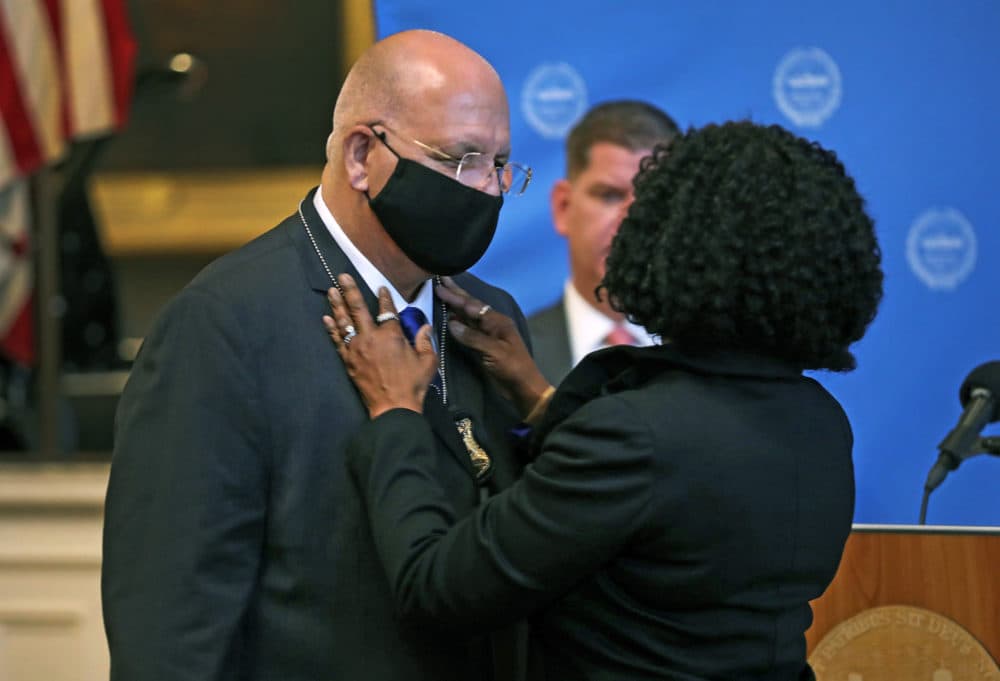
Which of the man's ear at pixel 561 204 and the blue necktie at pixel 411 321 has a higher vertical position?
the blue necktie at pixel 411 321

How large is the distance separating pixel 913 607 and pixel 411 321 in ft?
3.03

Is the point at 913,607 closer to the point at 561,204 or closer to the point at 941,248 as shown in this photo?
the point at 941,248

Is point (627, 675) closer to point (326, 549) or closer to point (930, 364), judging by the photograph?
point (326, 549)

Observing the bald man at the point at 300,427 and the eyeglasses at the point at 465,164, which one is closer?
the bald man at the point at 300,427

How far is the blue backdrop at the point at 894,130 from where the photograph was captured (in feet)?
9.17

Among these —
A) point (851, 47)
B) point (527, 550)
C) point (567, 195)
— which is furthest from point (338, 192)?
point (851, 47)

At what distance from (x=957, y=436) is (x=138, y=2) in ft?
9.40

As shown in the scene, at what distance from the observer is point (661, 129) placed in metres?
3.06

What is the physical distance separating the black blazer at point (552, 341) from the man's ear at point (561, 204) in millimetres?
183

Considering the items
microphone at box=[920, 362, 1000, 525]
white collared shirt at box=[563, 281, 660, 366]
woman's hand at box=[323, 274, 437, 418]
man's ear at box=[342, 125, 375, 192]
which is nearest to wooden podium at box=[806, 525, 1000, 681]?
microphone at box=[920, 362, 1000, 525]

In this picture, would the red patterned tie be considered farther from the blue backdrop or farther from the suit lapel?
the suit lapel

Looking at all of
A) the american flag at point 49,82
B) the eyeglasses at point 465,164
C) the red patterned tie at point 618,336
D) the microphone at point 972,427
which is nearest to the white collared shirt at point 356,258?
the eyeglasses at point 465,164

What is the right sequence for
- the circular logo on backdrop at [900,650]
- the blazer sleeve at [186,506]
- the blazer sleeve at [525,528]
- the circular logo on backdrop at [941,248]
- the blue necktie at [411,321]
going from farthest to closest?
the circular logo on backdrop at [941,248]
the circular logo on backdrop at [900,650]
the blue necktie at [411,321]
the blazer sleeve at [186,506]
the blazer sleeve at [525,528]

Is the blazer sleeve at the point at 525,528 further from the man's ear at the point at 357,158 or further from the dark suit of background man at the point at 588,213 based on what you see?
the dark suit of background man at the point at 588,213
